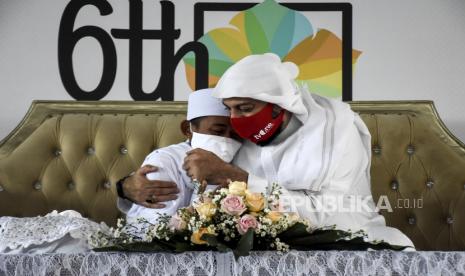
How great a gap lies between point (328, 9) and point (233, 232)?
2124 mm

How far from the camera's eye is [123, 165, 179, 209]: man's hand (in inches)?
121

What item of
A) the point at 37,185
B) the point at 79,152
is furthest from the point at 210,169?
the point at 37,185

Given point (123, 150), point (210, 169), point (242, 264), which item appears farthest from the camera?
point (123, 150)

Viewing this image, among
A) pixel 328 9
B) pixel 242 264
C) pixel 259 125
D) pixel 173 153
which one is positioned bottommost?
pixel 242 264

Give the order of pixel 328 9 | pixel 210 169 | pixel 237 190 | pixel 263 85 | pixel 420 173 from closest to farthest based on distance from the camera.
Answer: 1. pixel 237 190
2. pixel 210 169
3. pixel 263 85
4. pixel 420 173
5. pixel 328 9

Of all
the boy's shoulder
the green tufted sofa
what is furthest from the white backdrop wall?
the boy's shoulder

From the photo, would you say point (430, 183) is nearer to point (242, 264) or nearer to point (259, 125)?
point (259, 125)

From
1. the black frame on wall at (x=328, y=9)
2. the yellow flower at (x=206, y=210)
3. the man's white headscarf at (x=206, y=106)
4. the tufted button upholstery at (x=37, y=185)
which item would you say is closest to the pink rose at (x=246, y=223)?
the yellow flower at (x=206, y=210)

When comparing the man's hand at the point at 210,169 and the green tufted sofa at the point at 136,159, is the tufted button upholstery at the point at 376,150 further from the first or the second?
the man's hand at the point at 210,169

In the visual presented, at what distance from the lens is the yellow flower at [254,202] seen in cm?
233

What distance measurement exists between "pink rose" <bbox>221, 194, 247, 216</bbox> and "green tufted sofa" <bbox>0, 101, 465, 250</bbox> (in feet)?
5.19

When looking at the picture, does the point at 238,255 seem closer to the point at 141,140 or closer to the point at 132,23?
the point at 141,140

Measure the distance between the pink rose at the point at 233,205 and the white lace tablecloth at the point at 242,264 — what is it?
0.20 meters

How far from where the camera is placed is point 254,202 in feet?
7.66
